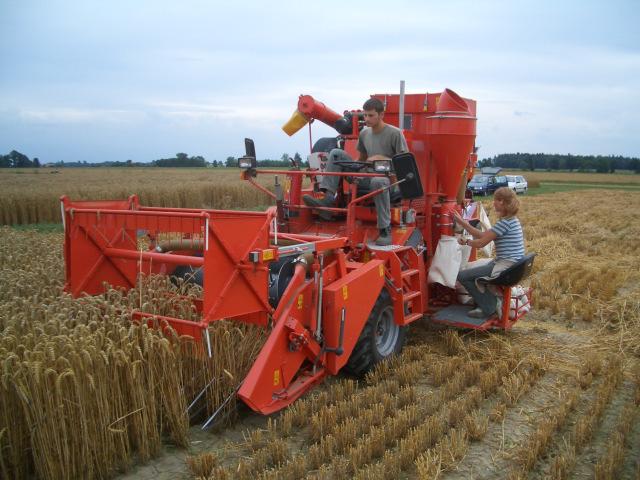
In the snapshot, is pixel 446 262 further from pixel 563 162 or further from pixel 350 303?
pixel 563 162

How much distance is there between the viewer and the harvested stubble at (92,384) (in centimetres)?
317

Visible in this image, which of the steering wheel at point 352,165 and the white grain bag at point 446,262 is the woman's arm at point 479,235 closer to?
the white grain bag at point 446,262

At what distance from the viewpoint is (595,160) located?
86750mm

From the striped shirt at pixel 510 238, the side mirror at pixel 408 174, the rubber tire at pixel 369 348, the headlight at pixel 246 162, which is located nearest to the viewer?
the rubber tire at pixel 369 348

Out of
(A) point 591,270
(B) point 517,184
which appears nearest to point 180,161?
(B) point 517,184

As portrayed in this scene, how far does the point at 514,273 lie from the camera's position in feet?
19.2

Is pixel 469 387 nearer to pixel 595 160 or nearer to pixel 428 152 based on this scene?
pixel 428 152

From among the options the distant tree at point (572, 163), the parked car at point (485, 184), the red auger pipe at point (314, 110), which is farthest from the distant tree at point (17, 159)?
the distant tree at point (572, 163)

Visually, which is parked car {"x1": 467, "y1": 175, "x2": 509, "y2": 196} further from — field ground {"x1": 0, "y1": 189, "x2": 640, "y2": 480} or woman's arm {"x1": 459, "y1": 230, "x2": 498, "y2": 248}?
field ground {"x1": 0, "y1": 189, "x2": 640, "y2": 480}

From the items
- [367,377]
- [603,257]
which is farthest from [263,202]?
[367,377]

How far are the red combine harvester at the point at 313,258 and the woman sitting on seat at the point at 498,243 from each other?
0.16 m

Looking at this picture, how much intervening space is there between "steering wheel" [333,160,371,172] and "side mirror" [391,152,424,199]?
570 mm

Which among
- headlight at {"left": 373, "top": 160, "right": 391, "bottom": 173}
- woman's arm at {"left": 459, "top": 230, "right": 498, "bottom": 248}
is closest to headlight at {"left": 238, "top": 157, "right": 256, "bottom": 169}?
headlight at {"left": 373, "top": 160, "right": 391, "bottom": 173}

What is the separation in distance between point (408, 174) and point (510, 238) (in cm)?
168
